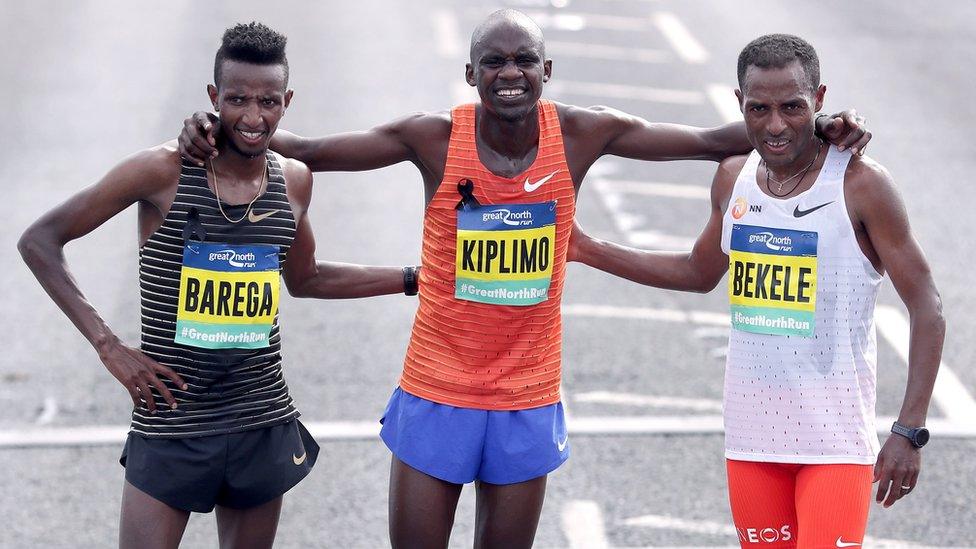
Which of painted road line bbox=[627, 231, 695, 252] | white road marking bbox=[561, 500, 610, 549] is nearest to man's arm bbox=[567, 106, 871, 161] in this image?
white road marking bbox=[561, 500, 610, 549]

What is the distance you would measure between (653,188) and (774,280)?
29.8 feet

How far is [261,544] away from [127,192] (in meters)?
1.34

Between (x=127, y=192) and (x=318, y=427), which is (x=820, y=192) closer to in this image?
(x=127, y=192)

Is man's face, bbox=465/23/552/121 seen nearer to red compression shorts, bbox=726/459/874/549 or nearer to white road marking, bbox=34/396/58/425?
red compression shorts, bbox=726/459/874/549

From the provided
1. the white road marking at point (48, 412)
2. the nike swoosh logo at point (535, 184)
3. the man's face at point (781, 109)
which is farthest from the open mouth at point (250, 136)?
the white road marking at point (48, 412)

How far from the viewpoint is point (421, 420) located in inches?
219

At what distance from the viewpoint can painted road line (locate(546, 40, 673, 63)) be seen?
19.0 m

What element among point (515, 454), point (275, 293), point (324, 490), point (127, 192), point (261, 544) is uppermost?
point (127, 192)

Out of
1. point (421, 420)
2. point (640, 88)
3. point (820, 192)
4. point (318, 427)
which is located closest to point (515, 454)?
point (421, 420)

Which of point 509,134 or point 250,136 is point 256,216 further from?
point 509,134

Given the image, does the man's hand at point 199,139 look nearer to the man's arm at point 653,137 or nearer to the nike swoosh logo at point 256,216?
the nike swoosh logo at point 256,216

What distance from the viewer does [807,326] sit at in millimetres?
5207

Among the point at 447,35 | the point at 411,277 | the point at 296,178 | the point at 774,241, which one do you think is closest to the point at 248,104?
the point at 296,178

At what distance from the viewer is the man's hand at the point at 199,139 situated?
17.2ft
